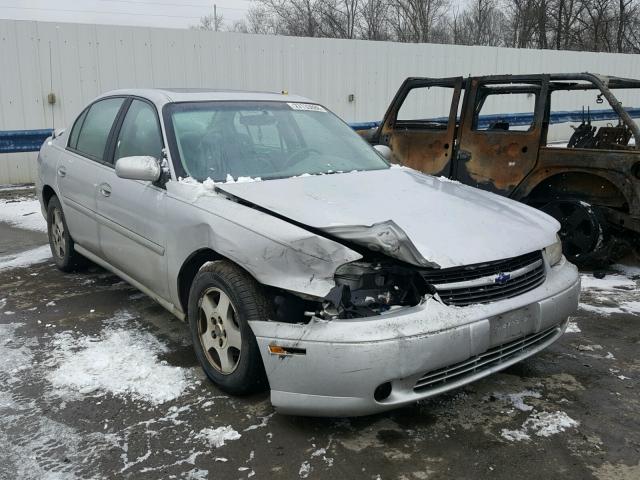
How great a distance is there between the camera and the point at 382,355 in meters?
2.49

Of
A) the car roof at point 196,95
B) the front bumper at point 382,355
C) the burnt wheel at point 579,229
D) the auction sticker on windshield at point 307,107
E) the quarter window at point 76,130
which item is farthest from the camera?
the burnt wheel at point 579,229

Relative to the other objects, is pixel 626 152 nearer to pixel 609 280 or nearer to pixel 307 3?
pixel 609 280

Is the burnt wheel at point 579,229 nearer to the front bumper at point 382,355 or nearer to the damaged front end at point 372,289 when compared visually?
the front bumper at point 382,355

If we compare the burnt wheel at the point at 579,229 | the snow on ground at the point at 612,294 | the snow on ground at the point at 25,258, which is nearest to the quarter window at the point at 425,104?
the burnt wheel at the point at 579,229

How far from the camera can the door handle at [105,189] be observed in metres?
4.12

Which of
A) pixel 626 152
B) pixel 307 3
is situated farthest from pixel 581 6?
pixel 626 152

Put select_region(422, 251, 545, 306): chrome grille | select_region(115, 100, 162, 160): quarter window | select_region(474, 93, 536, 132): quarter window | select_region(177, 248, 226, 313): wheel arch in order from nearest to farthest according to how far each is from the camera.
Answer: select_region(422, 251, 545, 306): chrome grille
select_region(177, 248, 226, 313): wheel arch
select_region(115, 100, 162, 160): quarter window
select_region(474, 93, 536, 132): quarter window

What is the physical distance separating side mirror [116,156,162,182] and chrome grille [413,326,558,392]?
1926mm

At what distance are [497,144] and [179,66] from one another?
7.55m

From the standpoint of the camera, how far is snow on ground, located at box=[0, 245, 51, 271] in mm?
5840

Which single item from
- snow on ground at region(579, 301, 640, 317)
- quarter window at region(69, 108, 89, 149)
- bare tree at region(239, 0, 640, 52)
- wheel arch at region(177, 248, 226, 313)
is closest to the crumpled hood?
wheel arch at region(177, 248, 226, 313)

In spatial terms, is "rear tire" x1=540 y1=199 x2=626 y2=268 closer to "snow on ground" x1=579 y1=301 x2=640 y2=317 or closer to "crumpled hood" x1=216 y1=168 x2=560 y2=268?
"snow on ground" x1=579 y1=301 x2=640 y2=317

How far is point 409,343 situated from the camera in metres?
2.51

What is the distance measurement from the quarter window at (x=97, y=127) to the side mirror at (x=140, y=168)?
1086 millimetres
